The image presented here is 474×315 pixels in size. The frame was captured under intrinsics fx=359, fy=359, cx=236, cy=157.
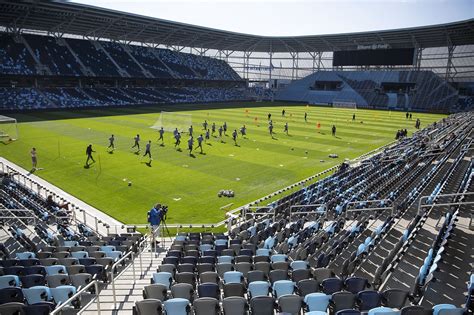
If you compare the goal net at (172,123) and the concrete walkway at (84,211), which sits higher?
the goal net at (172,123)

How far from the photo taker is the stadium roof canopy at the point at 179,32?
54.9 metres

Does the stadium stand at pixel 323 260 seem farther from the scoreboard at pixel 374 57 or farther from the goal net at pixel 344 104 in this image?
the scoreboard at pixel 374 57

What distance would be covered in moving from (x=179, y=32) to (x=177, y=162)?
55.9 metres

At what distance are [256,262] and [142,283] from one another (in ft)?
9.06

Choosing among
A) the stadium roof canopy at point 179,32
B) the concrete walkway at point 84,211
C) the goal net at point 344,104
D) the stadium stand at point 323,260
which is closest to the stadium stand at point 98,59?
the stadium roof canopy at point 179,32

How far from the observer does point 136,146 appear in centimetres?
2969

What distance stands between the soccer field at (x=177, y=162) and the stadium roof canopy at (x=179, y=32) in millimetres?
21106

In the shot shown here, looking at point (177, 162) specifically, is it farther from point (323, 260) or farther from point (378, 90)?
point (378, 90)

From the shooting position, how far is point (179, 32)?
73.9 m

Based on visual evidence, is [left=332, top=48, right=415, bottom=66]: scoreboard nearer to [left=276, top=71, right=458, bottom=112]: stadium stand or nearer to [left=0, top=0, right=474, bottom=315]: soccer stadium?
[left=0, top=0, right=474, bottom=315]: soccer stadium

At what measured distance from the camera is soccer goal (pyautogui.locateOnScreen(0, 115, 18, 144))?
31.9 metres

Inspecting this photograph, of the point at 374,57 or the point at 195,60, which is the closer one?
the point at 374,57

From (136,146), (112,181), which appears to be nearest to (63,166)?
(112,181)

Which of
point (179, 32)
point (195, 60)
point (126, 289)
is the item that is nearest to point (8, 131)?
point (126, 289)
